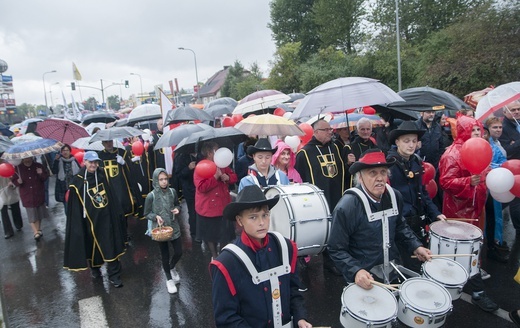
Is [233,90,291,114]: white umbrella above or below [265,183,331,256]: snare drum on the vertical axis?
above

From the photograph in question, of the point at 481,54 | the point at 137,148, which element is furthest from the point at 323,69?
the point at 137,148

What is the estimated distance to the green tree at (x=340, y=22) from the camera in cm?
3775

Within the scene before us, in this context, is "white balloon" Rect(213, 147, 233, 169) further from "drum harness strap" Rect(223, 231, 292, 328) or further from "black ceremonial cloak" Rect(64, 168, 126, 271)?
"drum harness strap" Rect(223, 231, 292, 328)

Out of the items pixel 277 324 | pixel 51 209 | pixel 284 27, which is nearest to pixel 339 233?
pixel 277 324

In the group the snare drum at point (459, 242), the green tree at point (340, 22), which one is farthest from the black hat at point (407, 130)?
the green tree at point (340, 22)

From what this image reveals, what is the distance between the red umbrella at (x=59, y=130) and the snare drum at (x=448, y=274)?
7893 millimetres

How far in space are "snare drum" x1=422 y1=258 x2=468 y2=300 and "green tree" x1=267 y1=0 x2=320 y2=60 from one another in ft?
135

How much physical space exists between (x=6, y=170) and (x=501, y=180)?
8.52 m

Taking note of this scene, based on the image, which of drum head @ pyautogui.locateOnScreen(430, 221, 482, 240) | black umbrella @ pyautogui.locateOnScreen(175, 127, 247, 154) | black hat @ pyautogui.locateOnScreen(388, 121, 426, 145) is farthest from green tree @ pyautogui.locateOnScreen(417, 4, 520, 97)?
black umbrella @ pyautogui.locateOnScreen(175, 127, 247, 154)

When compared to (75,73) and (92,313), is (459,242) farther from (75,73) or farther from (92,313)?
(75,73)

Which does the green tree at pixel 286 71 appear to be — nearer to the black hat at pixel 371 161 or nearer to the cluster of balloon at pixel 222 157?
the cluster of balloon at pixel 222 157

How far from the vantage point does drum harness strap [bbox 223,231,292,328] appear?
224 cm

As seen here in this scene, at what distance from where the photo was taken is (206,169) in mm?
4805

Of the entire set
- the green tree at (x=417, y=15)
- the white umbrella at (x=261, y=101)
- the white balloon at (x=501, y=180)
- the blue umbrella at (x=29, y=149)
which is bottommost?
the white balloon at (x=501, y=180)
